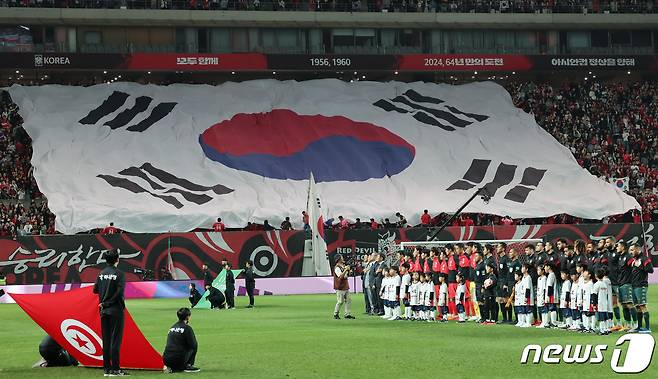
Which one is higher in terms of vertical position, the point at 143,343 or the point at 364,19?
the point at 364,19

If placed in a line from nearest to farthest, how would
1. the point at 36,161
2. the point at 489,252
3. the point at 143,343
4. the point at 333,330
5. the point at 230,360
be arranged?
the point at 143,343
the point at 230,360
the point at 333,330
the point at 489,252
the point at 36,161

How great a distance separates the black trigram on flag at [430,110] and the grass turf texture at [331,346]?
35712 millimetres

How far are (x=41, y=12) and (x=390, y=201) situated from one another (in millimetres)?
26860

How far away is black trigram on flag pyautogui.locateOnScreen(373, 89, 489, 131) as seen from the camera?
76.7m

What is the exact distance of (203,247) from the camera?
5850 cm

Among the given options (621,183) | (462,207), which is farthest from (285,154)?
(621,183)

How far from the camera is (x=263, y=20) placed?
80.1m

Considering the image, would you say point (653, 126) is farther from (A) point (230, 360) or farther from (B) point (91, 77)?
(A) point (230, 360)

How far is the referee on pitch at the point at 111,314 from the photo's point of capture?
20.9m

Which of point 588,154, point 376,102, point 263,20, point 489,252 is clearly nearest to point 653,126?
point 588,154

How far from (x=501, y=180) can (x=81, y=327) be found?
50651mm

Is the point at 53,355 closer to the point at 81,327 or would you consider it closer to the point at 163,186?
the point at 81,327

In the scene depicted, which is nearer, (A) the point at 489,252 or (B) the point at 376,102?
(A) the point at 489,252

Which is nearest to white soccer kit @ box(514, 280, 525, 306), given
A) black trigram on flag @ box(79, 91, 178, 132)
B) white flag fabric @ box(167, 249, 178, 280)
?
white flag fabric @ box(167, 249, 178, 280)
